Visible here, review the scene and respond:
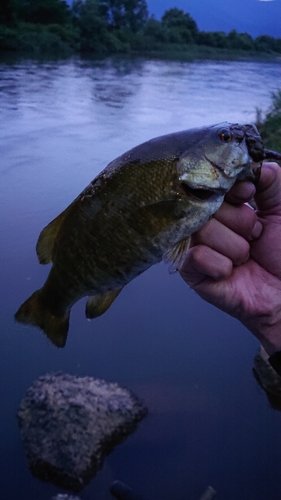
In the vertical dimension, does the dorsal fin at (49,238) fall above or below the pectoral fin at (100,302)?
above

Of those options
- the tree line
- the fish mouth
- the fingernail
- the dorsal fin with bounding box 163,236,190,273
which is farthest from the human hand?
the tree line

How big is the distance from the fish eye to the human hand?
243mm

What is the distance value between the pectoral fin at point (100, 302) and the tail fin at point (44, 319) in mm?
178

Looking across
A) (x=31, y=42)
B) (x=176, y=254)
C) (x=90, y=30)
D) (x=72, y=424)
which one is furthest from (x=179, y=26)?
(x=176, y=254)

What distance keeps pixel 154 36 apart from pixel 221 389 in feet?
184

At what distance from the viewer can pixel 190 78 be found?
93.4 feet

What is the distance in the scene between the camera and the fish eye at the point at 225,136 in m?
2.13

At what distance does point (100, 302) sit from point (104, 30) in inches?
1839

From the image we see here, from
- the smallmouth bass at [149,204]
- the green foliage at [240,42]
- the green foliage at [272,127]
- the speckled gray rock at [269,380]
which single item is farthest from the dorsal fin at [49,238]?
the green foliage at [240,42]

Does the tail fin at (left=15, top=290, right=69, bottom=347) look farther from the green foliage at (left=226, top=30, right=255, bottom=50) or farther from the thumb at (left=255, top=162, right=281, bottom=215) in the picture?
the green foliage at (left=226, top=30, right=255, bottom=50)

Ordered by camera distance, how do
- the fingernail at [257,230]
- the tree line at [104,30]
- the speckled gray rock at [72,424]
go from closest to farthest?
the fingernail at [257,230], the speckled gray rock at [72,424], the tree line at [104,30]

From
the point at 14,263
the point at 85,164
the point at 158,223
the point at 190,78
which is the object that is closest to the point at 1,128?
the point at 85,164

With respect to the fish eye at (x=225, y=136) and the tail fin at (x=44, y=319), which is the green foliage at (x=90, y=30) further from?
the fish eye at (x=225, y=136)

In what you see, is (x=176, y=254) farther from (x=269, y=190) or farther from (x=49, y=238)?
(x=269, y=190)
